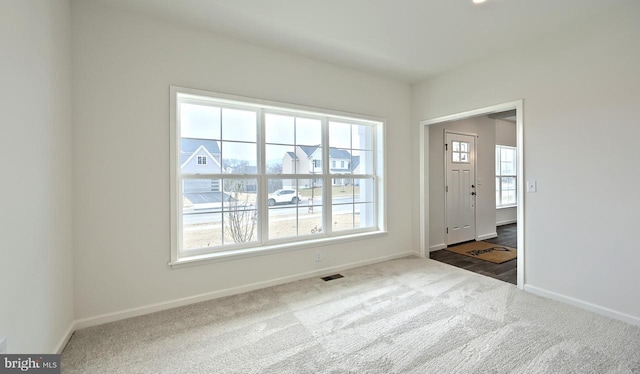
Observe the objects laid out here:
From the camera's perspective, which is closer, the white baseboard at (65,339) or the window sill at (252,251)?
the white baseboard at (65,339)

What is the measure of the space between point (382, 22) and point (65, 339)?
12.2 feet

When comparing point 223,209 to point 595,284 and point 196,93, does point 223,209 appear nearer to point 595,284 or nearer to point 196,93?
point 196,93

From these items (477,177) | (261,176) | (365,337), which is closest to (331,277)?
(365,337)

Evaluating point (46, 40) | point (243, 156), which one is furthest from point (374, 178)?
point (46, 40)

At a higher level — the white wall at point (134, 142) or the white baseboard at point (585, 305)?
the white wall at point (134, 142)

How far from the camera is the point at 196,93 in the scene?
2689mm

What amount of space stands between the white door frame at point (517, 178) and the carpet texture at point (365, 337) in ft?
1.86

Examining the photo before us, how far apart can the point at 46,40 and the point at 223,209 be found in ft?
6.04

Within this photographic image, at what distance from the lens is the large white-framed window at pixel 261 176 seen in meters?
2.78

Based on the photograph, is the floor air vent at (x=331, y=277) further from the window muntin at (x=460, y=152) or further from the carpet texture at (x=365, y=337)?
the window muntin at (x=460, y=152)

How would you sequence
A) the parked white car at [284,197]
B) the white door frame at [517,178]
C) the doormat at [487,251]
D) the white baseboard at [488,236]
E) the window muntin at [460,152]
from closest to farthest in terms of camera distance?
the white door frame at [517,178] < the parked white car at [284,197] < the doormat at [487,251] < the window muntin at [460,152] < the white baseboard at [488,236]

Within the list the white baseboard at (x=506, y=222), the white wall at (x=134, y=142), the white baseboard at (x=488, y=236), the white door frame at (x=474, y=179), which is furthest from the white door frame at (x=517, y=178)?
the white baseboard at (x=506, y=222)

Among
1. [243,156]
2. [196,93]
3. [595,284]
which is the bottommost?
[595,284]

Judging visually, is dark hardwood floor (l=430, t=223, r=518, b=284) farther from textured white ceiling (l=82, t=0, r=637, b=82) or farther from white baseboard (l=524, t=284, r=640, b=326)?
textured white ceiling (l=82, t=0, r=637, b=82)
